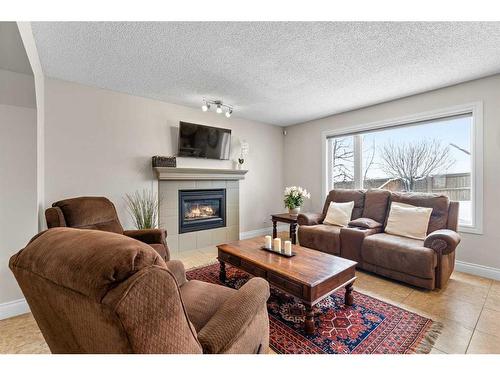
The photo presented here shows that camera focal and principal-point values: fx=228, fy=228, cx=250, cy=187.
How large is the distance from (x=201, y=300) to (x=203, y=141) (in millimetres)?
2893

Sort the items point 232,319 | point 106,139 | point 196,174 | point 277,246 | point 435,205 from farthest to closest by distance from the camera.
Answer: point 196,174 < point 106,139 < point 435,205 < point 277,246 < point 232,319

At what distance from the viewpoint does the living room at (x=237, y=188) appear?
2.52 ft

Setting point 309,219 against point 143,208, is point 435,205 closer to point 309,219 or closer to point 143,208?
point 309,219

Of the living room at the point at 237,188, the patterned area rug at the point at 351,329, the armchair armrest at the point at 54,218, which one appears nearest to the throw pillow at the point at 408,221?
the living room at the point at 237,188

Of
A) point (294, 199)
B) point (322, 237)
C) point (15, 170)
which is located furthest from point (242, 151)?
point (15, 170)

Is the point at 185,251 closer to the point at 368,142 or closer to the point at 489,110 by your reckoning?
the point at 368,142

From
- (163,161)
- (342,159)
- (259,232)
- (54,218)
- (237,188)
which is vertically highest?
(342,159)

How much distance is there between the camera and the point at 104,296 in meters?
0.56

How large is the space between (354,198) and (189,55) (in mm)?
2998

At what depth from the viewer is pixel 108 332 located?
0.60 meters

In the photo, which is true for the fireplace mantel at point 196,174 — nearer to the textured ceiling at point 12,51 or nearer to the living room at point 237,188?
the living room at point 237,188

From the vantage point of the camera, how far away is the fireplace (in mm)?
3723

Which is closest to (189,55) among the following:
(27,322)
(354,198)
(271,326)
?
(271,326)

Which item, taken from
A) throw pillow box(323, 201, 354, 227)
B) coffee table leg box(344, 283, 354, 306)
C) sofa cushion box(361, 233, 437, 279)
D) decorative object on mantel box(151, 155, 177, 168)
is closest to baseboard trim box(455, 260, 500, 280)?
sofa cushion box(361, 233, 437, 279)
